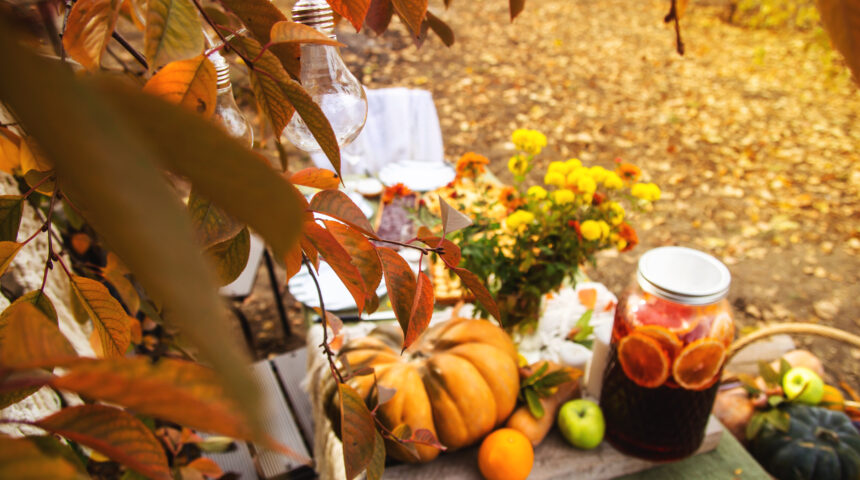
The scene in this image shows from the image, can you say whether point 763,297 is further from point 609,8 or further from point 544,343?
point 609,8

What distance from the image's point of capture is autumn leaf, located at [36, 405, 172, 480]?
0.23 m

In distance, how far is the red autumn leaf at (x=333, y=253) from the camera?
358 mm

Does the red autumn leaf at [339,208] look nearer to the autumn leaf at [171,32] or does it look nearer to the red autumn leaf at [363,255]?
the red autumn leaf at [363,255]

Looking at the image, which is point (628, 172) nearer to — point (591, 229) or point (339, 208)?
point (591, 229)

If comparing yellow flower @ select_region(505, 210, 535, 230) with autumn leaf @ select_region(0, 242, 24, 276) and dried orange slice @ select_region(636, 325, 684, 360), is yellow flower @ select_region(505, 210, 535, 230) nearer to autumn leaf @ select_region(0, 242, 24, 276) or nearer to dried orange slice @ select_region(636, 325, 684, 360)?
dried orange slice @ select_region(636, 325, 684, 360)

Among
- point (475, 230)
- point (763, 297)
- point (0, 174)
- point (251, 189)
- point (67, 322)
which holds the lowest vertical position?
point (763, 297)

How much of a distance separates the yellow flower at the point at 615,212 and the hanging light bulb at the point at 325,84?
78 cm

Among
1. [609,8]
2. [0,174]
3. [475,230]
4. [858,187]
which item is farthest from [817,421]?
[609,8]

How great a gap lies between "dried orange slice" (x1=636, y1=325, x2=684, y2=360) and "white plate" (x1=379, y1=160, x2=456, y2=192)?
1.51 m

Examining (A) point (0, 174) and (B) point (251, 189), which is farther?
(A) point (0, 174)

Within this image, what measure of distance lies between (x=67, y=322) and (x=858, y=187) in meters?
4.66

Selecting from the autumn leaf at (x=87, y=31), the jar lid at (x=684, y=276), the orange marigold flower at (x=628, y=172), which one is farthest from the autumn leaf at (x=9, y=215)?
the orange marigold flower at (x=628, y=172)

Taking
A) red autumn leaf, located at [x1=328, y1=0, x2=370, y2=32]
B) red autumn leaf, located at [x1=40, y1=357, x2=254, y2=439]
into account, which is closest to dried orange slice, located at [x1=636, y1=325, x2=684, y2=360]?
red autumn leaf, located at [x1=328, y1=0, x2=370, y2=32]

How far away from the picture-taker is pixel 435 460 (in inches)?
41.0
